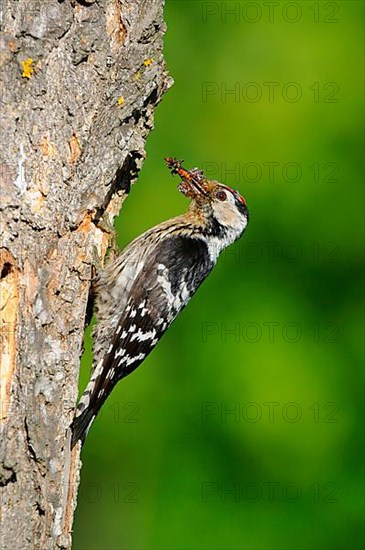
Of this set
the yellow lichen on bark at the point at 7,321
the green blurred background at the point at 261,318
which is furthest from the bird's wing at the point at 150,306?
the green blurred background at the point at 261,318

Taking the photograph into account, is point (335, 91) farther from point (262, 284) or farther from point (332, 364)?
point (332, 364)

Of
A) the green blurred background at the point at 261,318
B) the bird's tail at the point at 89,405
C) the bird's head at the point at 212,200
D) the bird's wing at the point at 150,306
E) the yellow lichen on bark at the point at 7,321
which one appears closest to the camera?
the yellow lichen on bark at the point at 7,321

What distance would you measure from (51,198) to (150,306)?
4.58 feet

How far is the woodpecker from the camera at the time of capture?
4797 mm

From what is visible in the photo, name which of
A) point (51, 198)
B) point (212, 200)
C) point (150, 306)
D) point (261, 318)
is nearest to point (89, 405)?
point (150, 306)

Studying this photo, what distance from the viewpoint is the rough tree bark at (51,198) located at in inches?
141

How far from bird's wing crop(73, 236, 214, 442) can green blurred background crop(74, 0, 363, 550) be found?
2309 millimetres

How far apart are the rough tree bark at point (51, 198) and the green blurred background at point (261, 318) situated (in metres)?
3.59

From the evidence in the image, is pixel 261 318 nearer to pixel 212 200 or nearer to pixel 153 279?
pixel 212 200

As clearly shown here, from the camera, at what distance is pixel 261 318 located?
306 inches

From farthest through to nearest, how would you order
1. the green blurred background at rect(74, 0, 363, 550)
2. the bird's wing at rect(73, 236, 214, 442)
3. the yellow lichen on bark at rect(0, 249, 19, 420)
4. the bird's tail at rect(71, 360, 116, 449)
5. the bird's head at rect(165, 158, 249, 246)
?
the green blurred background at rect(74, 0, 363, 550)
the bird's head at rect(165, 158, 249, 246)
the bird's wing at rect(73, 236, 214, 442)
the bird's tail at rect(71, 360, 116, 449)
the yellow lichen on bark at rect(0, 249, 19, 420)

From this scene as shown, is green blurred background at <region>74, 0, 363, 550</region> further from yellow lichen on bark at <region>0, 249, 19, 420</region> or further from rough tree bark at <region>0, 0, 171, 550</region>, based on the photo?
yellow lichen on bark at <region>0, 249, 19, 420</region>

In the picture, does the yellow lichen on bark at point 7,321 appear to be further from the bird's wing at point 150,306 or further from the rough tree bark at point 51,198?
the bird's wing at point 150,306

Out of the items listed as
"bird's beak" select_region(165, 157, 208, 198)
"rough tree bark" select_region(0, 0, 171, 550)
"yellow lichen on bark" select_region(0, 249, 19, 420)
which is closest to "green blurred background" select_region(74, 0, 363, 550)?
"bird's beak" select_region(165, 157, 208, 198)
